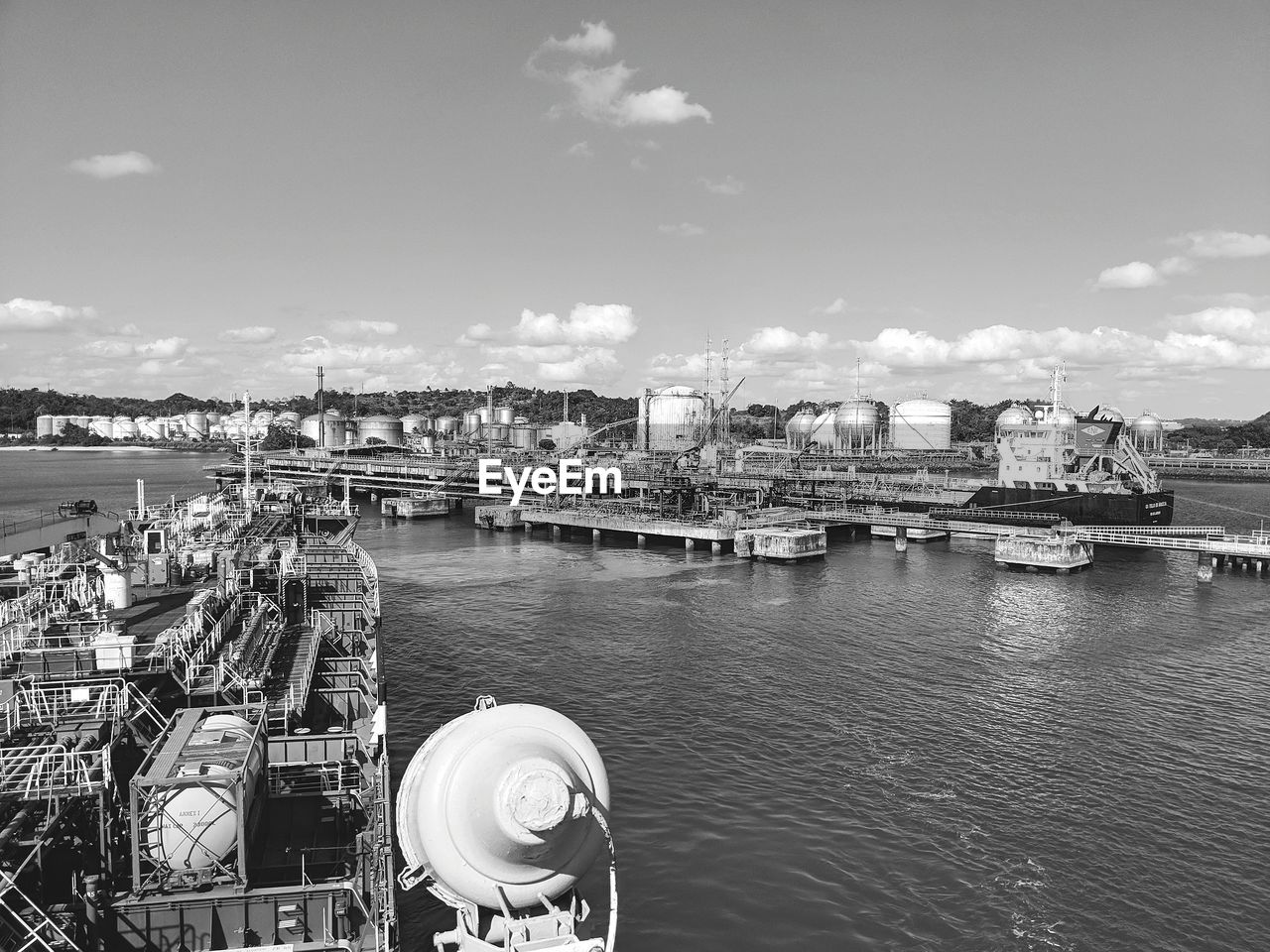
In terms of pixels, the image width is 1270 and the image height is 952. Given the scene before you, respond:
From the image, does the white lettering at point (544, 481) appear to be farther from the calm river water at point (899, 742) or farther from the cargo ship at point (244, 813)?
the cargo ship at point (244, 813)

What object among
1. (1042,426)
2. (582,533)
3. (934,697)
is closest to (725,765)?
(934,697)

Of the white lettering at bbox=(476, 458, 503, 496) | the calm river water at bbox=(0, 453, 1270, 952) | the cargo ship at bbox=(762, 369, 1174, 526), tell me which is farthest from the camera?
the white lettering at bbox=(476, 458, 503, 496)

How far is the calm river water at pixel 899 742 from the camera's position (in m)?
24.8

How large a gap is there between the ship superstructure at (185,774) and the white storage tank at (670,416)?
145m

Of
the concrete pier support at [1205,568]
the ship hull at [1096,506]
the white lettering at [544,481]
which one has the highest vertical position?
the white lettering at [544,481]

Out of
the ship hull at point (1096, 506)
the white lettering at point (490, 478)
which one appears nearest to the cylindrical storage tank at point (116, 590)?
the white lettering at point (490, 478)

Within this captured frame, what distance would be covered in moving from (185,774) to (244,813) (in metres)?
1.66

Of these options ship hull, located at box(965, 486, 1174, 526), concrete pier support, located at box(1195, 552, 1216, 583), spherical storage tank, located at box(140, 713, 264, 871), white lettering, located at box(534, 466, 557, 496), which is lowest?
concrete pier support, located at box(1195, 552, 1216, 583)

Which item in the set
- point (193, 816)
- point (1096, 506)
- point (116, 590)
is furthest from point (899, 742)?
point (1096, 506)

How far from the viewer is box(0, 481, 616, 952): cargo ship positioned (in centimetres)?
1655

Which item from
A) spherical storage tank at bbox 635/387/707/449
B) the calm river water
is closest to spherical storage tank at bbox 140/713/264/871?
the calm river water

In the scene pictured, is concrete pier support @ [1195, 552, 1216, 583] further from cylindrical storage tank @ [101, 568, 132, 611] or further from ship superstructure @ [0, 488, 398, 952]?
cylindrical storage tank @ [101, 568, 132, 611]

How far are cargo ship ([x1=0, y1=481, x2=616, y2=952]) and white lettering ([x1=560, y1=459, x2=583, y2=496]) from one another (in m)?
90.7

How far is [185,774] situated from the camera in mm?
17766
